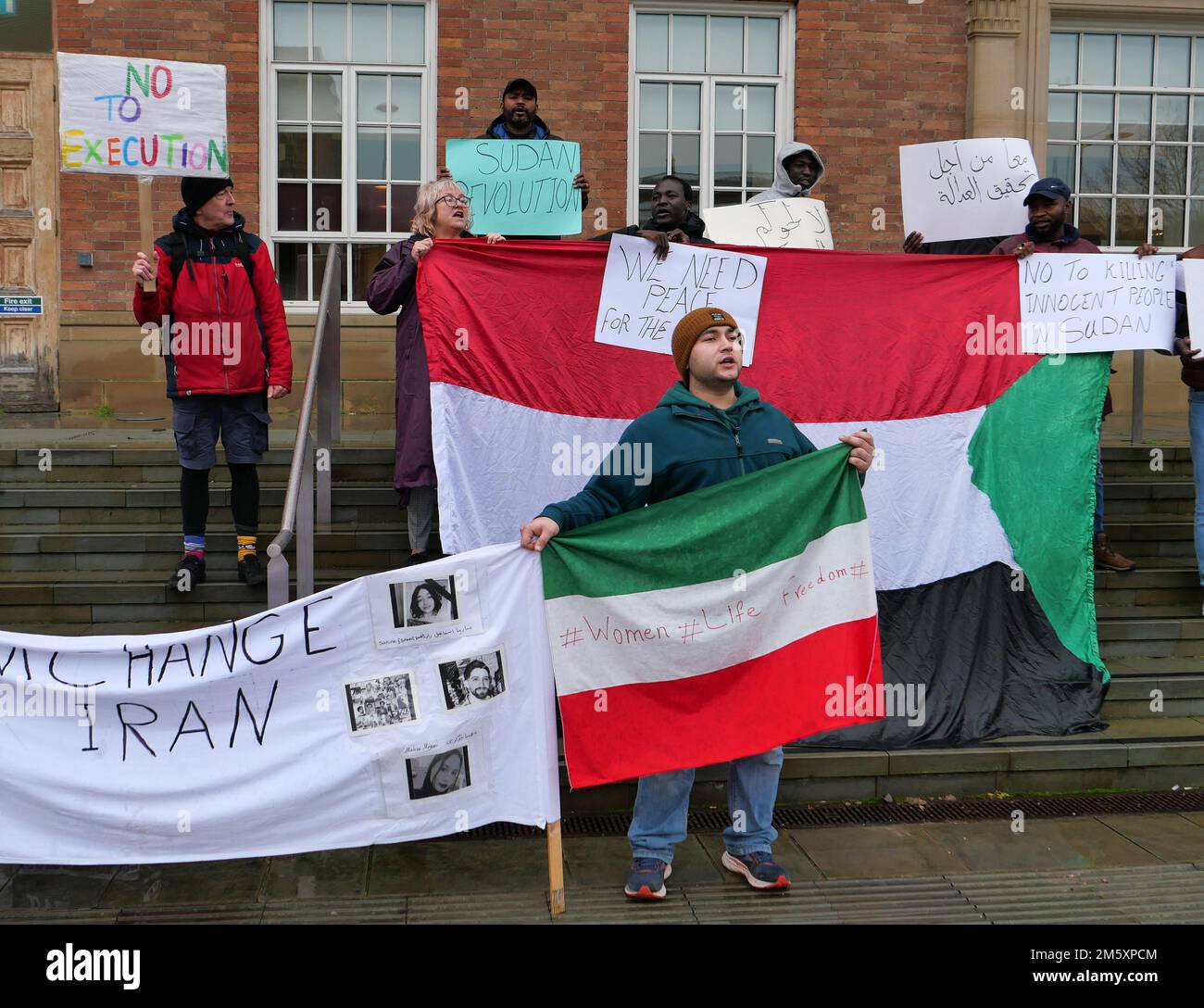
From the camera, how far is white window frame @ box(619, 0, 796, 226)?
36.4 feet

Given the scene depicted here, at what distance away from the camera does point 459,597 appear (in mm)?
4578

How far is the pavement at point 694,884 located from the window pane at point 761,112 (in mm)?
7647

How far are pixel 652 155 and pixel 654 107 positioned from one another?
411 mm

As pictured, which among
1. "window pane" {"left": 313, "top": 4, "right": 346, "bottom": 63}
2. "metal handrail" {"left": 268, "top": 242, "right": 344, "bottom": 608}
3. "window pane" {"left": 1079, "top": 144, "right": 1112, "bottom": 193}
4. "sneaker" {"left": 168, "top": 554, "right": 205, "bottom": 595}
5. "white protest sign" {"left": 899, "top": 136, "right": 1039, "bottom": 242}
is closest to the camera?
"metal handrail" {"left": 268, "top": 242, "right": 344, "bottom": 608}

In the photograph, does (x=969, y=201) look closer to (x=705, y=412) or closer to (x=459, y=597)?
(x=705, y=412)

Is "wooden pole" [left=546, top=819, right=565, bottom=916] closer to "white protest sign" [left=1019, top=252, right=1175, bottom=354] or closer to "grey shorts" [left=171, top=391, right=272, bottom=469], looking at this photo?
"grey shorts" [left=171, top=391, right=272, bottom=469]

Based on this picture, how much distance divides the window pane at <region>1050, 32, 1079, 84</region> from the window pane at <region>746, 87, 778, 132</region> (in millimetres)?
2677

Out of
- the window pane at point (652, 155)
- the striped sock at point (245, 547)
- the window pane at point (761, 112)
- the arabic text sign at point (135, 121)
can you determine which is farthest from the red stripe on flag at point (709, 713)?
the window pane at point (761, 112)

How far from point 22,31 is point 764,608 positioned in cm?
886

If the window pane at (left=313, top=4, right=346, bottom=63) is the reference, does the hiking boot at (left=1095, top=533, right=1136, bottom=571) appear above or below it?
below

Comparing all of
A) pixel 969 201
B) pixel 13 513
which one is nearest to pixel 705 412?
pixel 969 201

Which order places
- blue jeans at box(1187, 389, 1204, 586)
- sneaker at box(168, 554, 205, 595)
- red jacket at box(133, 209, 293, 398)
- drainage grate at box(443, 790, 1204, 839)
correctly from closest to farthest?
drainage grate at box(443, 790, 1204, 839) → red jacket at box(133, 209, 293, 398) → sneaker at box(168, 554, 205, 595) → blue jeans at box(1187, 389, 1204, 586)

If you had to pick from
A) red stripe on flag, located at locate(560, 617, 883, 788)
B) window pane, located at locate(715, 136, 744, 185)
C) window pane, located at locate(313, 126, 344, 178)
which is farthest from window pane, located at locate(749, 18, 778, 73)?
red stripe on flag, located at locate(560, 617, 883, 788)

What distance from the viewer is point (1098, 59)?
11875 mm
